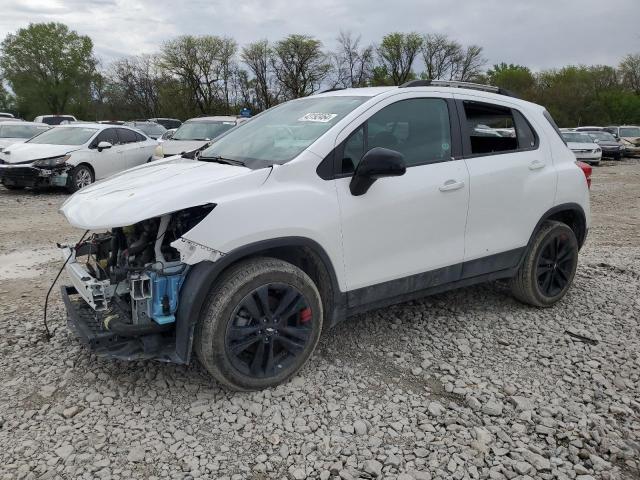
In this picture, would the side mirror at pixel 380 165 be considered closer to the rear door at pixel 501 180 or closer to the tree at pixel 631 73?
the rear door at pixel 501 180

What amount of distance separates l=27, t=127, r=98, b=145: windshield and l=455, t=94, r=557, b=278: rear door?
1003 centimetres

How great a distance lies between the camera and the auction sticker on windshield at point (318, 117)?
141 inches

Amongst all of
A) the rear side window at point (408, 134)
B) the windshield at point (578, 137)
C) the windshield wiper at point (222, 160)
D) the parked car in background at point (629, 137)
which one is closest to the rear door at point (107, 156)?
the windshield wiper at point (222, 160)

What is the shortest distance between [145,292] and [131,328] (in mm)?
206

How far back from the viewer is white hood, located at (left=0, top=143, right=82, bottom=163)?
36.5 ft

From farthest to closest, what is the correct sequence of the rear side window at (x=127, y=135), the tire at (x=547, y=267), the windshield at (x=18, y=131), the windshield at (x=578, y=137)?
the windshield at (x=578, y=137) < the windshield at (x=18, y=131) < the rear side window at (x=127, y=135) < the tire at (x=547, y=267)

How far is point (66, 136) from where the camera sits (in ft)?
39.8

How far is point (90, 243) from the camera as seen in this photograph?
3.66 m

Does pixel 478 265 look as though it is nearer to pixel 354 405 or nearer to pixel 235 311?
pixel 354 405

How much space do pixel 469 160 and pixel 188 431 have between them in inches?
103

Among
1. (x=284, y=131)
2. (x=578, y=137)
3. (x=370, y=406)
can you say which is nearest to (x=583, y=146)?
(x=578, y=137)

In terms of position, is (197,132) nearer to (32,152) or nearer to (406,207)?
(32,152)

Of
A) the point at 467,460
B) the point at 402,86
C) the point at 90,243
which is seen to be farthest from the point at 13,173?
the point at 467,460

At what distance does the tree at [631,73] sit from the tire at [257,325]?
62.2 meters
